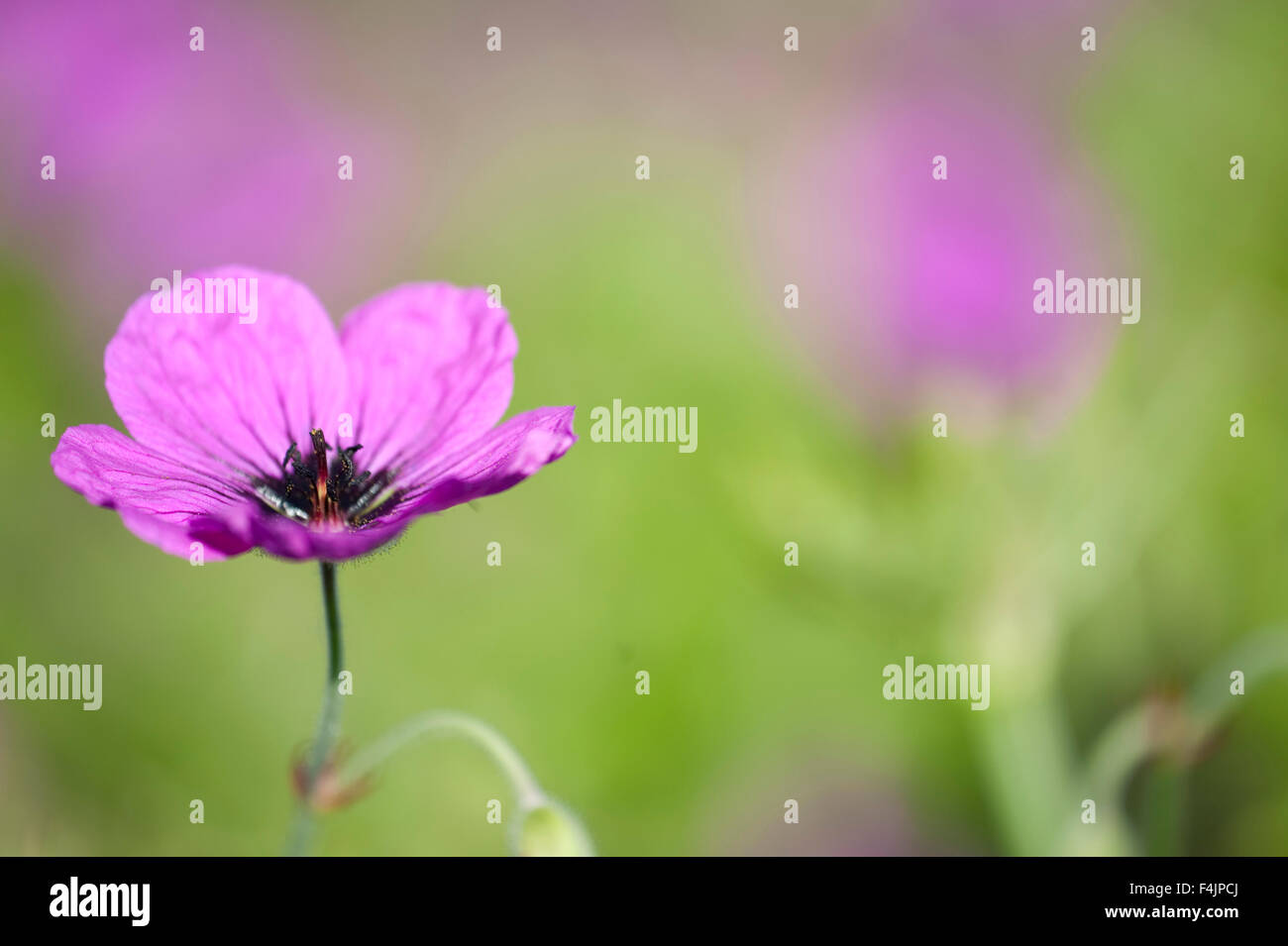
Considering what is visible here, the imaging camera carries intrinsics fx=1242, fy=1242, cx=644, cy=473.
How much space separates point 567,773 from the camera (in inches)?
101

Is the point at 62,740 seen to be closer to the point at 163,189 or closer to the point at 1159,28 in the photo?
the point at 163,189

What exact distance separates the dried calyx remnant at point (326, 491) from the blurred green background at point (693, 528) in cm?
63

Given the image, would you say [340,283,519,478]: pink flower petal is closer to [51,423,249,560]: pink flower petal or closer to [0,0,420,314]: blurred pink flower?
[51,423,249,560]: pink flower petal

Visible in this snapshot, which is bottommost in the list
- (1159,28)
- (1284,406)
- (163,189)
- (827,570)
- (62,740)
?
(62,740)

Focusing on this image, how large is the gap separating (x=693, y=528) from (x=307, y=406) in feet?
5.10

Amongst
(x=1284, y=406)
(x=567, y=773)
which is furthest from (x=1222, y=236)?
(x=567, y=773)

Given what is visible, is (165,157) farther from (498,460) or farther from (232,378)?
(498,460)

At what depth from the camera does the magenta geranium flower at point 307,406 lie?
125 centimetres

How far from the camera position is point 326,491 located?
1.32 meters

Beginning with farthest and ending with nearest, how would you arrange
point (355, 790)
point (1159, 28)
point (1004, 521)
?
1. point (1159, 28)
2. point (1004, 521)
3. point (355, 790)

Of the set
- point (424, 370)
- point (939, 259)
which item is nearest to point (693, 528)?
point (939, 259)

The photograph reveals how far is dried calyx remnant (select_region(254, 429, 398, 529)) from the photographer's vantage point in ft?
4.37
